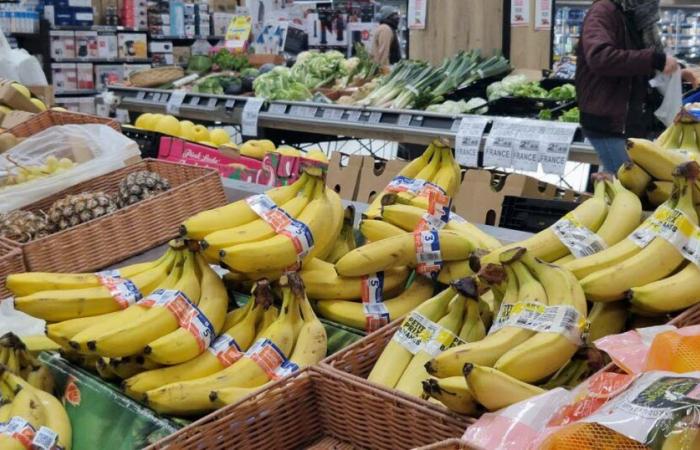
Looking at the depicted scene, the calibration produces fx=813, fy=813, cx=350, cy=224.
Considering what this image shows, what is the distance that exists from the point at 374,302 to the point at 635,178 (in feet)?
2.14

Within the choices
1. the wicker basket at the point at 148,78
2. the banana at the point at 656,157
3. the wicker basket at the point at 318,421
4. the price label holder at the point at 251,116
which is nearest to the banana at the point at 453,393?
the wicker basket at the point at 318,421

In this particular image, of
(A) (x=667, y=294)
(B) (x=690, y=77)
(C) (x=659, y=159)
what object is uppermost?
(B) (x=690, y=77)

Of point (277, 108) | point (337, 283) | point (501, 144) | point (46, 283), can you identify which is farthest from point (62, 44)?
point (337, 283)

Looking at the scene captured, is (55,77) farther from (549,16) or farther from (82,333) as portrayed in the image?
(82,333)

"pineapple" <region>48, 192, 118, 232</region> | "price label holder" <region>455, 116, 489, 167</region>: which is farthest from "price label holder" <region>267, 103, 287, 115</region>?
"pineapple" <region>48, 192, 118, 232</region>

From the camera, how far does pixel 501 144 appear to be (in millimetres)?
3857

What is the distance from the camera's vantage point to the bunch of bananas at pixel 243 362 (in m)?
1.59

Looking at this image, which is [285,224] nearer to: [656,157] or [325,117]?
[656,157]

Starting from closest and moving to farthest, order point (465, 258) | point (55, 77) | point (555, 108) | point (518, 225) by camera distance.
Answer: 1. point (465, 258)
2. point (518, 225)
3. point (555, 108)
4. point (55, 77)

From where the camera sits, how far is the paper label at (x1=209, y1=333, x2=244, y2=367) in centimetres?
169

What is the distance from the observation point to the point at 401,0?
56.9 feet

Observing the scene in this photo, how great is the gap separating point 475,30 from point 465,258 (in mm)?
4511

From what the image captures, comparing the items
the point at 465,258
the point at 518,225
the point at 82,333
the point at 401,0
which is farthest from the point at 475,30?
the point at 401,0

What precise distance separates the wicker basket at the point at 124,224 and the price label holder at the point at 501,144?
4.95 feet
